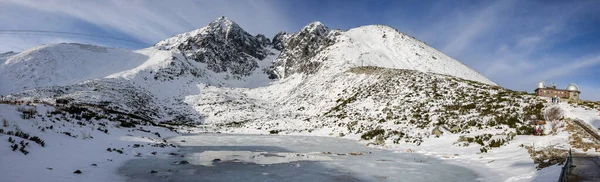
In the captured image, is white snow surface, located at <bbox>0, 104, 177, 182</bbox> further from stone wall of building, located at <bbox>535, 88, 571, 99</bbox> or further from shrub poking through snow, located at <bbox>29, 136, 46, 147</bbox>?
stone wall of building, located at <bbox>535, 88, 571, 99</bbox>

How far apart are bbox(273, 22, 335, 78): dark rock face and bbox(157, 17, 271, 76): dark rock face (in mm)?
17394

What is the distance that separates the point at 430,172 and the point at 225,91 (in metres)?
78.5

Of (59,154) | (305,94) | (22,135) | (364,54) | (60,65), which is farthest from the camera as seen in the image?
(364,54)

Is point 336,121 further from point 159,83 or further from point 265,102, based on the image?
point 159,83

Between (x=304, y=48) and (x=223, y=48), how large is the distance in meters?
40.1

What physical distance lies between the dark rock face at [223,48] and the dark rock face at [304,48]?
57.1 ft

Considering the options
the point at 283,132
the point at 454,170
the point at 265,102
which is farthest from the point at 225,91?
the point at 454,170

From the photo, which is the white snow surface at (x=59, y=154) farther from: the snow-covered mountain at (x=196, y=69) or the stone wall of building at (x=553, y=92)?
the stone wall of building at (x=553, y=92)

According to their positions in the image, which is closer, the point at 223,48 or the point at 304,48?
the point at 304,48

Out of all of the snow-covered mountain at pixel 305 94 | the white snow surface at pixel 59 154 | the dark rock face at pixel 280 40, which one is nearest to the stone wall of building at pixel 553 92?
the snow-covered mountain at pixel 305 94

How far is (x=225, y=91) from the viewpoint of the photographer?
8606 cm

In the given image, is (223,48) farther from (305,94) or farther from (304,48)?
(305,94)

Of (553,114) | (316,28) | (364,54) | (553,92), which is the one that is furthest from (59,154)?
(316,28)

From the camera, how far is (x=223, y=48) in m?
129
